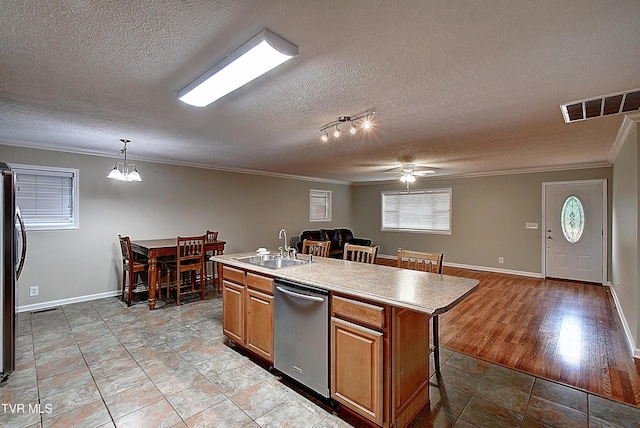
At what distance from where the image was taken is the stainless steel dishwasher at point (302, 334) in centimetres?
211

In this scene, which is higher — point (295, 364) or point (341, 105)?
point (341, 105)

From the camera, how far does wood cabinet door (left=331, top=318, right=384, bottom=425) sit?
5.92 ft

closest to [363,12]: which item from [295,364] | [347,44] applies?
[347,44]

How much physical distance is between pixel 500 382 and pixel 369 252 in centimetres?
152

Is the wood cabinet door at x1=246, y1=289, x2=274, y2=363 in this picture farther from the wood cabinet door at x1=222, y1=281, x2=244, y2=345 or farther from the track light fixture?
the track light fixture

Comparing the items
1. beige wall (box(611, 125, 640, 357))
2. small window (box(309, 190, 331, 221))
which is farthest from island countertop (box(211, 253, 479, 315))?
small window (box(309, 190, 331, 221))

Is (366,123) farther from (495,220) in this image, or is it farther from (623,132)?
(495,220)

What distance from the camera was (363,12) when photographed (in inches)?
54.5

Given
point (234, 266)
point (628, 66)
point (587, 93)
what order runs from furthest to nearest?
point (234, 266), point (587, 93), point (628, 66)

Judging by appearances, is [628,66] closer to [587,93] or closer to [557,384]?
[587,93]

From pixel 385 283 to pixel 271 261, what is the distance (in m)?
1.42

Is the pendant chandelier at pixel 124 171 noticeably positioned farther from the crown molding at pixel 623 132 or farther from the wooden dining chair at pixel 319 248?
the crown molding at pixel 623 132

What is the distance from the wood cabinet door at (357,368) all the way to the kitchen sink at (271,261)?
1026mm

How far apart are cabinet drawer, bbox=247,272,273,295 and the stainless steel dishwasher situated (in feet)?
0.37
